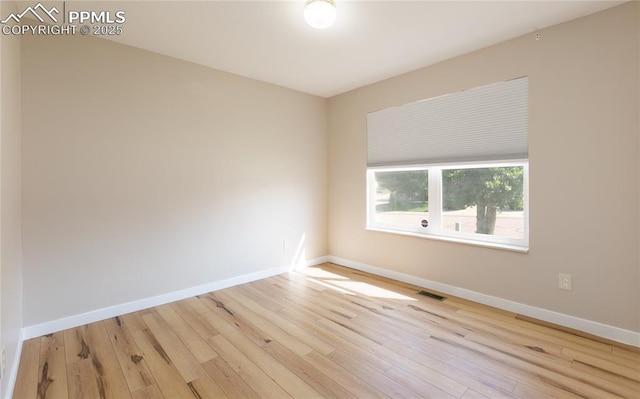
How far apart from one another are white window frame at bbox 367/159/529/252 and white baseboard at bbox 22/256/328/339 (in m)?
1.59

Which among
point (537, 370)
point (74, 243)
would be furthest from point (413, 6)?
A: point (74, 243)

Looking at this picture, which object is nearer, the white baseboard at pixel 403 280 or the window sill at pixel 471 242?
the white baseboard at pixel 403 280

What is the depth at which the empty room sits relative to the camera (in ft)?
6.40

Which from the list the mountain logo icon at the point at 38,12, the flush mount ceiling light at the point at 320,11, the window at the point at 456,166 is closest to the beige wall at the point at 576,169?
the window at the point at 456,166

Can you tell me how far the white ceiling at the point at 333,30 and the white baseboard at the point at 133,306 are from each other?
2444 mm

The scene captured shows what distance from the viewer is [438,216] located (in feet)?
11.1

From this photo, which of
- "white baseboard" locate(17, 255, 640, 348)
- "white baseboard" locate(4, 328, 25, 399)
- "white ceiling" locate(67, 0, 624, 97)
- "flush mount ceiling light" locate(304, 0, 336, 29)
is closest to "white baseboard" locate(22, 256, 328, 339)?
"white baseboard" locate(17, 255, 640, 348)

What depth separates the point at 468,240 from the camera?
311cm

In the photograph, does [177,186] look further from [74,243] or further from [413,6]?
[413,6]

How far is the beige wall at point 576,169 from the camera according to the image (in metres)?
2.19

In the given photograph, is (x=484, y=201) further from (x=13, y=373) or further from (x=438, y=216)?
(x=13, y=373)

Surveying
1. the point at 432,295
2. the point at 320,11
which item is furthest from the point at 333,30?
the point at 432,295

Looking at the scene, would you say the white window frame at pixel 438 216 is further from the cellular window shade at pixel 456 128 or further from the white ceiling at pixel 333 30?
the white ceiling at pixel 333 30

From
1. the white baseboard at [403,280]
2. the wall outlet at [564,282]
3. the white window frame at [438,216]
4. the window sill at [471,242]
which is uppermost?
the white window frame at [438,216]
